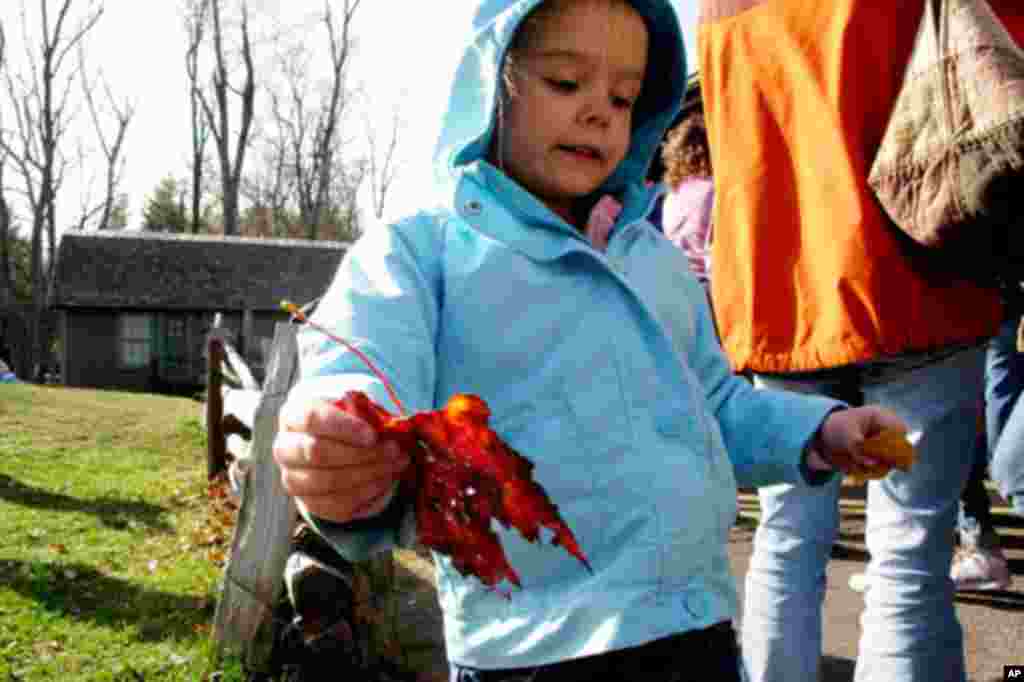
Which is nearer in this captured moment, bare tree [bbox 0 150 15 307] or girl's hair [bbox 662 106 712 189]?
girl's hair [bbox 662 106 712 189]

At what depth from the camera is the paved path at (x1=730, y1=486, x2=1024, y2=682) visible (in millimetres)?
3199

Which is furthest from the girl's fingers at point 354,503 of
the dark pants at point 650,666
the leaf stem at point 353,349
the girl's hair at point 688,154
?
the girl's hair at point 688,154

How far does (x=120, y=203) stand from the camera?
49.9 m

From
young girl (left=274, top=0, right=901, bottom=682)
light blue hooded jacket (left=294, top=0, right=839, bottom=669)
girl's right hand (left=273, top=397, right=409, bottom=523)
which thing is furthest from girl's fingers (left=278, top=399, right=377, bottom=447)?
light blue hooded jacket (left=294, top=0, right=839, bottom=669)

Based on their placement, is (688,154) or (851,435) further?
(688,154)

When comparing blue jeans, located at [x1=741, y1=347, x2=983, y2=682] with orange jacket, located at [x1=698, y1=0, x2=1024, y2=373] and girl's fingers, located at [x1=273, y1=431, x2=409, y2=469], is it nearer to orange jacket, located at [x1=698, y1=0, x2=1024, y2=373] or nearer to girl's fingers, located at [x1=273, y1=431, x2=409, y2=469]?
orange jacket, located at [x1=698, y1=0, x2=1024, y2=373]

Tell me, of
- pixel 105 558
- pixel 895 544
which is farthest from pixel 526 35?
pixel 105 558

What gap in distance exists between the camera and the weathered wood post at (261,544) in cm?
332

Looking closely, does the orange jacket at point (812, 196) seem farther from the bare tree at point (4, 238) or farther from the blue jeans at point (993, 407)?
the bare tree at point (4, 238)

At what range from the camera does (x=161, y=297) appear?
1324 inches

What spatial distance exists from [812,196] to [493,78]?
1.10 metres

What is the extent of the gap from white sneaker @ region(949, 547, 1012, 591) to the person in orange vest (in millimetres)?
1687

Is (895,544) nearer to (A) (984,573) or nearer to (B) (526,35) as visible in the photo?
(B) (526,35)

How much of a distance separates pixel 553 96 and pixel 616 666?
103cm
